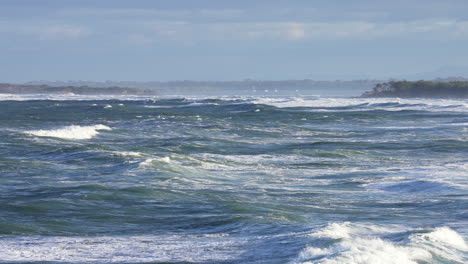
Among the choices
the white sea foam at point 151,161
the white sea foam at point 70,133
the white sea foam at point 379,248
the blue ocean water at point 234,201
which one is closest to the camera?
the white sea foam at point 379,248

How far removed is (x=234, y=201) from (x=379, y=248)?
18.4 ft

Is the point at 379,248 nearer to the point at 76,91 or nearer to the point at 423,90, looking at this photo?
the point at 423,90

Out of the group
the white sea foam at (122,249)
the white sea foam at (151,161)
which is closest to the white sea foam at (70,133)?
the white sea foam at (151,161)

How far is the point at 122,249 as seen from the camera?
12445 mm

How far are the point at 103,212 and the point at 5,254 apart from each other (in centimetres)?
405

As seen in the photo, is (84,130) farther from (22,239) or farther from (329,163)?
(22,239)

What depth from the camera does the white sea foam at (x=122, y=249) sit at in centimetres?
1177

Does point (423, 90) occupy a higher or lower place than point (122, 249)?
lower

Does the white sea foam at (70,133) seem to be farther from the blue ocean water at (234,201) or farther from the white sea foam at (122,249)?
the white sea foam at (122,249)

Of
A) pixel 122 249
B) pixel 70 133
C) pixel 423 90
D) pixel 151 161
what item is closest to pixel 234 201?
pixel 122 249

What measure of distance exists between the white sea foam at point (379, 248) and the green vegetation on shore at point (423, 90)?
87.6 metres

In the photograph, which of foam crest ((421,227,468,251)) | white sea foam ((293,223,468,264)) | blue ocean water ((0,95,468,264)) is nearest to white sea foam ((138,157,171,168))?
blue ocean water ((0,95,468,264))

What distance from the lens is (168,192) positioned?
18.3 m

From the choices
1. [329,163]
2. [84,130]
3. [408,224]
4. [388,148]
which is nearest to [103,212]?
[408,224]
